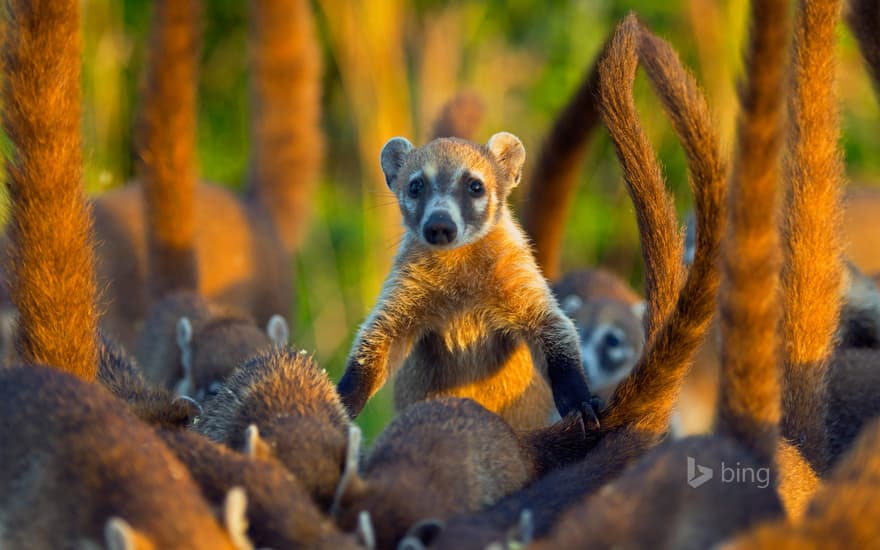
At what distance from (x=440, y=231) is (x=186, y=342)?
2.09m

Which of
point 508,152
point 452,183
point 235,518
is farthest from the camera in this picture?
point 508,152

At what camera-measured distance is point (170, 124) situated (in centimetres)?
586

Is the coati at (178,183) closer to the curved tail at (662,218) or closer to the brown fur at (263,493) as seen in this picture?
the curved tail at (662,218)

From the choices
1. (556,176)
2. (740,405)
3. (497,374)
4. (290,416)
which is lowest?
(497,374)

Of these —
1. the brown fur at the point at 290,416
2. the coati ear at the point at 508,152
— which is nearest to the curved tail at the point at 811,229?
the brown fur at the point at 290,416

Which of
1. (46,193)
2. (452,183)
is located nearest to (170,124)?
(452,183)

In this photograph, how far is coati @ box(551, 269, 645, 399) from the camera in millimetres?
6793

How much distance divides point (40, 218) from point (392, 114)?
22.6 ft

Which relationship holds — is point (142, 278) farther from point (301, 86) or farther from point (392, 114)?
point (392, 114)

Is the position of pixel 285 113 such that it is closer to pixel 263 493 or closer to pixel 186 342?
pixel 186 342

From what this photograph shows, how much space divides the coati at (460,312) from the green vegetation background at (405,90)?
4.59m

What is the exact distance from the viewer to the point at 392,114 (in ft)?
33.4

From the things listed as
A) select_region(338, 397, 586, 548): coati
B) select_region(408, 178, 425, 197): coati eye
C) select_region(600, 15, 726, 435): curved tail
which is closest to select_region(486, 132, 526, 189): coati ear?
select_region(408, 178, 425, 197): coati eye

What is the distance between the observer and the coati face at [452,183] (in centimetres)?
429
